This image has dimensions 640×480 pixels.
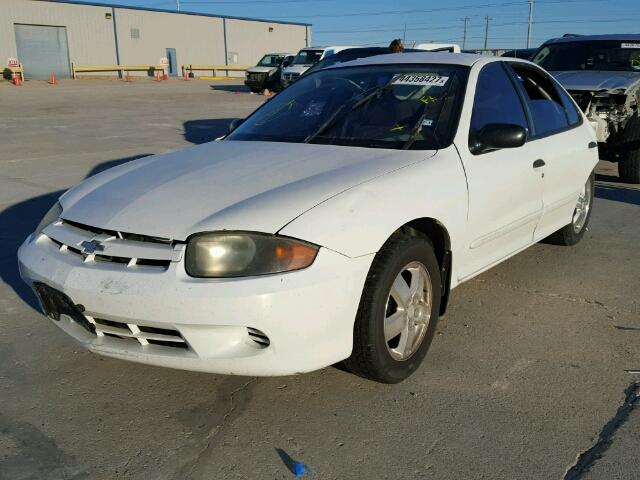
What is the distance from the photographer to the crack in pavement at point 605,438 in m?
2.31

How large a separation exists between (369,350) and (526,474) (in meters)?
0.77

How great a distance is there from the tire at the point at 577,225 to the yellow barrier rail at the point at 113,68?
133ft

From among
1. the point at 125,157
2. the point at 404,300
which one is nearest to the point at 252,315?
the point at 404,300

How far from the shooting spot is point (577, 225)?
506 centimetres

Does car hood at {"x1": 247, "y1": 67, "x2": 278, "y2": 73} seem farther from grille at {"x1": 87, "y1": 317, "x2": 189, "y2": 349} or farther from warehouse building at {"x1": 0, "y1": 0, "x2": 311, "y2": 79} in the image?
grille at {"x1": 87, "y1": 317, "x2": 189, "y2": 349}

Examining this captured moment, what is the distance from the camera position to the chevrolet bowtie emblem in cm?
258

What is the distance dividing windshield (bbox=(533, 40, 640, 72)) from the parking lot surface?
18.3 feet

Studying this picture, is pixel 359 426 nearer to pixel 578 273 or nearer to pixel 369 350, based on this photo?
pixel 369 350

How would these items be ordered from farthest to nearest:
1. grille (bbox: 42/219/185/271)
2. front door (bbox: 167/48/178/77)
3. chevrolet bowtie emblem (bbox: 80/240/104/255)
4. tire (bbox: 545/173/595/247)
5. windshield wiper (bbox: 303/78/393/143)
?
front door (bbox: 167/48/178/77)
tire (bbox: 545/173/595/247)
windshield wiper (bbox: 303/78/393/143)
chevrolet bowtie emblem (bbox: 80/240/104/255)
grille (bbox: 42/219/185/271)

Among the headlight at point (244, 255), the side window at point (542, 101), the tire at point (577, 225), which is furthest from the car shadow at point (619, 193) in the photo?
the headlight at point (244, 255)

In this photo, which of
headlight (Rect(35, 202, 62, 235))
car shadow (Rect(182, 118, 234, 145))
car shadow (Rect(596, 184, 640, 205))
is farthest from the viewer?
car shadow (Rect(182, 118, 234, 145))

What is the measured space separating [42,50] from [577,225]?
42277 millimetres

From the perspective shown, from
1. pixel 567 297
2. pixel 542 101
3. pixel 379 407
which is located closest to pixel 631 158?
pixel 542 101

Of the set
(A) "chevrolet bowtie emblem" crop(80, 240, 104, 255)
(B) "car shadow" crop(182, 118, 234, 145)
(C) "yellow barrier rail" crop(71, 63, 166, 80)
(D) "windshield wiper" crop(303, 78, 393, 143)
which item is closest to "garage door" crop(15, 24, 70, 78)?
(C) "yellow barrier rail" crop(71, 63, 166, 80)
